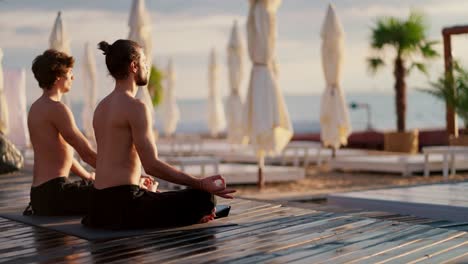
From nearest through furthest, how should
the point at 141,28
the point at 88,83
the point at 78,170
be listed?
the point at 78,170
the point at 141,28
the point at 88,83

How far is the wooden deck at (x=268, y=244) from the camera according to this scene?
2.77 metres

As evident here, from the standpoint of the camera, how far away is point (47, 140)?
13.4 feet

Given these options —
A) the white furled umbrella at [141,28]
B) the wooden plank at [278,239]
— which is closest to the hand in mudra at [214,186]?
the wooden plank at [278,239]

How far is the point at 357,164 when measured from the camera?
12.1 metres

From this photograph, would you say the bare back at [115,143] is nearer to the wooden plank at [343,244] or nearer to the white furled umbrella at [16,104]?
the wooden plank at [343,244]

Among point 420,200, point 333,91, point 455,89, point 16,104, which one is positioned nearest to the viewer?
point 420,200

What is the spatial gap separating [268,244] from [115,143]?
34.9 inches

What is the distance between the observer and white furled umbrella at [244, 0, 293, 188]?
8.94 meters

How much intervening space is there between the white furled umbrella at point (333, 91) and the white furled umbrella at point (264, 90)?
10.7 ft

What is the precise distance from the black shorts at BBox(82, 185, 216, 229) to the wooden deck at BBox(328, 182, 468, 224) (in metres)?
1.84

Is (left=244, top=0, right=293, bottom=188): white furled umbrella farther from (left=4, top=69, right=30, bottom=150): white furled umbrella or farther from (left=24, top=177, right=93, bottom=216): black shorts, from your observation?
(left=24, top=177, right=93, bottom=216): black shorts

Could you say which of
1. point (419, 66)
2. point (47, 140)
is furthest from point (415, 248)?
point (419, 66)

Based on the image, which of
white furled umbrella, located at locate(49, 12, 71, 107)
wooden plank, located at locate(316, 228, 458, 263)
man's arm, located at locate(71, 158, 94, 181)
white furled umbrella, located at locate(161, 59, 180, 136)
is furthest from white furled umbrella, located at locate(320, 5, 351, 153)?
white furled umbrella, located at locate(161, 59, 180, 136)

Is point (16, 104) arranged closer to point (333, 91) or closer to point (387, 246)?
point (333, 91)
